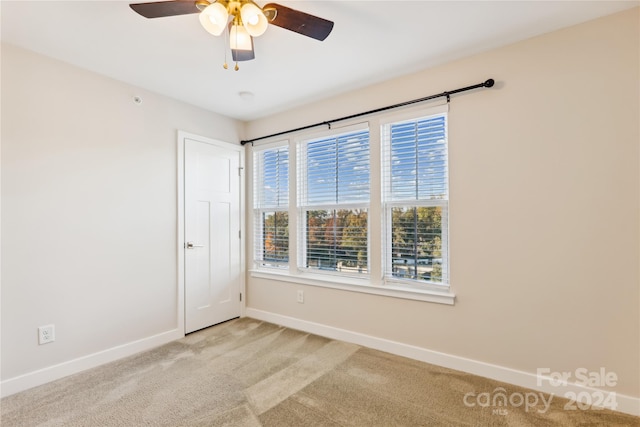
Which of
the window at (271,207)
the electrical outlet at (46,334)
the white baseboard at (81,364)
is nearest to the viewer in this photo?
the white baseboard at (81,364)

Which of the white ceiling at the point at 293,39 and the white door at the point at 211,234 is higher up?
the white ceiling at the point at 293,39

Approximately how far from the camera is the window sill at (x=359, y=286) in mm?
2553

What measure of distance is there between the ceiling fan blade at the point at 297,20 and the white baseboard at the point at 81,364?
288 centimetres

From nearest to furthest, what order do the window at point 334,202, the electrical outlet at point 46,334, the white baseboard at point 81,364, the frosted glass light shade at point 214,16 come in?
the frosted glass light shade at point 214,16 → the white baseboard at point 81,364 → the electrical outlet at point 46,334 → the window at point 334,202

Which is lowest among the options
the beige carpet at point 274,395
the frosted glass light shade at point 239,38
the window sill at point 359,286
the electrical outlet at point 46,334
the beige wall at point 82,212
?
the beige carpet at point 274,395

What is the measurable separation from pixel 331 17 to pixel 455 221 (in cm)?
173

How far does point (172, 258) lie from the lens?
124 inches

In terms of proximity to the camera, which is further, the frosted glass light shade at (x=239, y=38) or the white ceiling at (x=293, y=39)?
the white ceiling at (x=293, y=39)

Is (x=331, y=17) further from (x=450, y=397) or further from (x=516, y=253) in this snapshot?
(x=450, y=397)

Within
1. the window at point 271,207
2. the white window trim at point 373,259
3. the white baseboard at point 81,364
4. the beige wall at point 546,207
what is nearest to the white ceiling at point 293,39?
the beige wall at point 546,207

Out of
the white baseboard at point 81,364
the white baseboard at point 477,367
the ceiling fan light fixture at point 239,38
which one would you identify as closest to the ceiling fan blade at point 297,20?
the ceiling fan light fixture at point 239,38

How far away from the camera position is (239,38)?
1795 mm

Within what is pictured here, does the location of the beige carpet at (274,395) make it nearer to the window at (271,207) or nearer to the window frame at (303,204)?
the window frame at (303,204)

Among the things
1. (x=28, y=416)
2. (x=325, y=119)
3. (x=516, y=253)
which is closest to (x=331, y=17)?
(x=325, y=119)
